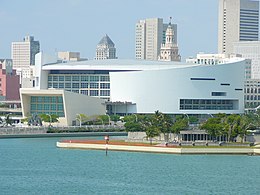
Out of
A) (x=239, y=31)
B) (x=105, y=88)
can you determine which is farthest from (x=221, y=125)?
(x=239, y=31)

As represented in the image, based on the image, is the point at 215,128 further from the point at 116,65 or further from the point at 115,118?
the point at 116,65

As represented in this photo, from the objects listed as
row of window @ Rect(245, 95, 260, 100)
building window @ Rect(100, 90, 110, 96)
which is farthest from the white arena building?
row of window @ Rect(245, 95, 260, 100)

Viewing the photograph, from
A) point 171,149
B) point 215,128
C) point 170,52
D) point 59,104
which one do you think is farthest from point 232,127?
point 170,52

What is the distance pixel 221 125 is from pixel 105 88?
42.4 meters

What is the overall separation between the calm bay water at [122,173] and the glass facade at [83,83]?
4344 cm

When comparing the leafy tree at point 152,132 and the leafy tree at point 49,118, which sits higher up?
the leafy tree at point 49,118

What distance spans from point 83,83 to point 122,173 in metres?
59.7

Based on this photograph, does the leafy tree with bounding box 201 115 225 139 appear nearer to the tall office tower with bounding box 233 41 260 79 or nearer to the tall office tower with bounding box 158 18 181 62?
the tall office tower with bounding box 158 18 181 62

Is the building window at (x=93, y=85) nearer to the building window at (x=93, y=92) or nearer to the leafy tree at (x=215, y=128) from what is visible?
the building window at (x=93, y=92)

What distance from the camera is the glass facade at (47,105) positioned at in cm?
10150

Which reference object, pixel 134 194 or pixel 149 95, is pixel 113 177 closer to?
pixel 134 194

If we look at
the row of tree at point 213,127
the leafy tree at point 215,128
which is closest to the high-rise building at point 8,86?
the row of tree at point 213,127

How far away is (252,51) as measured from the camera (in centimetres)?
18375

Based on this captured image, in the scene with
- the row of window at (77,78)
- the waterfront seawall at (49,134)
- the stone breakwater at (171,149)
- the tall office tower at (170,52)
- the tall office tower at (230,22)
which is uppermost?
the tall office tower at (230,22)
